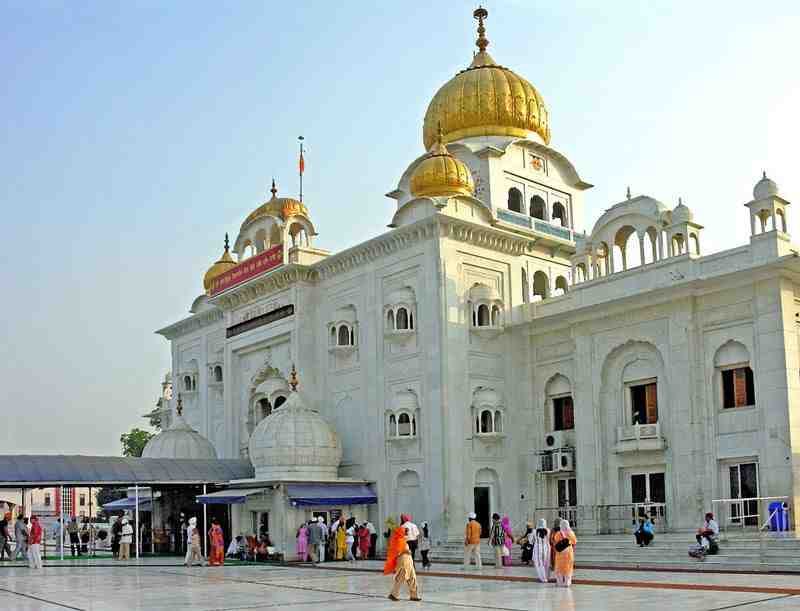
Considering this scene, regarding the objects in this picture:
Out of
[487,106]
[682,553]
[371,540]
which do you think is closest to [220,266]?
[487,106]

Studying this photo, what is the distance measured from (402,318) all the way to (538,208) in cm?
771

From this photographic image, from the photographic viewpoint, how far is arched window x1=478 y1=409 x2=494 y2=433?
2848cm

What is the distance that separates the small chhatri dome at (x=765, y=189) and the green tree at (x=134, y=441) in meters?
50.8

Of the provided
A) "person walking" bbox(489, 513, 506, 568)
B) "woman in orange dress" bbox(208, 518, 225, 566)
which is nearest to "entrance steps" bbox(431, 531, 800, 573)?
"person walking" bbox(489, 513, 506, 568)

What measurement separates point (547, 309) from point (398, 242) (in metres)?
4.55

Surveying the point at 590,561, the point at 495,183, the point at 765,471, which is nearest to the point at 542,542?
the point at 590,561

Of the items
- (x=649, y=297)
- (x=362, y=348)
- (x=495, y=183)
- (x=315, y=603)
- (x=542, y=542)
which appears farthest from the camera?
(x=495, y=183)

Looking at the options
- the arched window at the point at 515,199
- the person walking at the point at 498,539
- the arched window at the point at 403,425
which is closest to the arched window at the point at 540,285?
the arched window at the point at 515,199

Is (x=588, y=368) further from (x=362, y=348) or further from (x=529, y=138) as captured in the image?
(x=529, y=138)

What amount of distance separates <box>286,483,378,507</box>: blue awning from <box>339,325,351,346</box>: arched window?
4.35 meters

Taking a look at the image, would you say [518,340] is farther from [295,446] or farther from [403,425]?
[295,446]

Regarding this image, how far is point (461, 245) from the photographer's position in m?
29.0

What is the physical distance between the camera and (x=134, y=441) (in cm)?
6869

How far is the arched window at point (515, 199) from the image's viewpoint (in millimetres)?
33750
